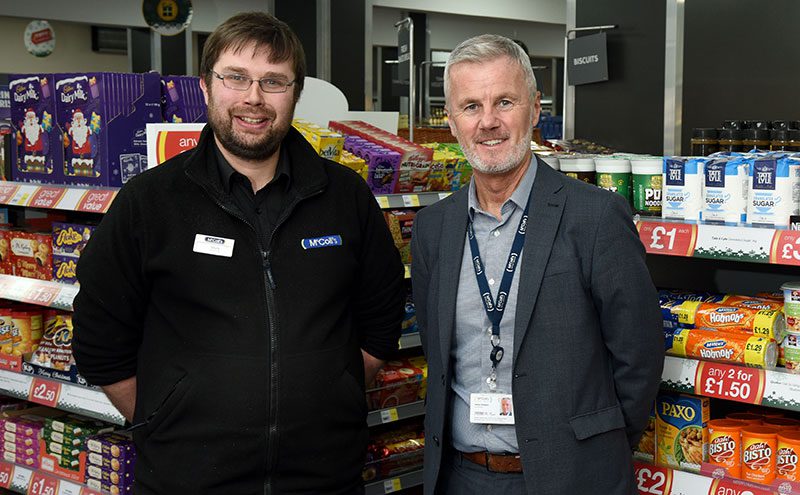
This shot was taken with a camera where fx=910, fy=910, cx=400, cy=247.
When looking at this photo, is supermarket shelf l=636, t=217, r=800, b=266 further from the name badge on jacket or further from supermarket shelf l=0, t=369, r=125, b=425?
supermarket shelf l=0, t=369, r=125, b=425

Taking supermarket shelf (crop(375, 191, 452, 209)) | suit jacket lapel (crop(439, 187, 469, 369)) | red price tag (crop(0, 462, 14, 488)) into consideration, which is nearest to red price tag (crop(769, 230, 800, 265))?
suit jacket lapel (crop(439, 187, 469, 369))

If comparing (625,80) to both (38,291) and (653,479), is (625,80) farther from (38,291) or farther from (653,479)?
(38,291)

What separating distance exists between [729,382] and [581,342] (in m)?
0.57

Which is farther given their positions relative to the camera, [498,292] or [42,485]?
Result: [42,485]

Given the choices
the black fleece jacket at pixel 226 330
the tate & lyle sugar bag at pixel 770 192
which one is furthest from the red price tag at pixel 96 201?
the tate & lyle sugar bag at pixel 770 192

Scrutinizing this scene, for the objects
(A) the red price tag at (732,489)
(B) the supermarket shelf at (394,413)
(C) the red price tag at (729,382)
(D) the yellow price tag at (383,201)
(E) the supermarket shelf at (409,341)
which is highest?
(D) the yellow price tag at (383,201)

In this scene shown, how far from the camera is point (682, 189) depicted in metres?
2.56

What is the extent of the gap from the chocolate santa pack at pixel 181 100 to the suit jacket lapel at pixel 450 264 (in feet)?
5.32

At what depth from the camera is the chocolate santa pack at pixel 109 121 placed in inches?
133

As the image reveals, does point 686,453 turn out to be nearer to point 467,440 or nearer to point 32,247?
point 467,440

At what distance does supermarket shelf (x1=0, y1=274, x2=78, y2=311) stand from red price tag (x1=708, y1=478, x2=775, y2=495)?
7.59 feet

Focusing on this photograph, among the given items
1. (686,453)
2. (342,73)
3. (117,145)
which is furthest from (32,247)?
(342,73)

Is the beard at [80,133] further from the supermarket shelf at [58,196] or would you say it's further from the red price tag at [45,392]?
the red price tag at [45,392]

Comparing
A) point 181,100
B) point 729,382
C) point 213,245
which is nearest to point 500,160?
point 213,245
